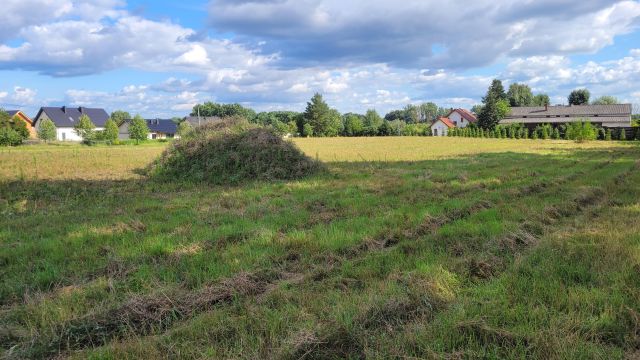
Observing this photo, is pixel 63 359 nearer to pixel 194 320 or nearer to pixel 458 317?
pixel 194 320

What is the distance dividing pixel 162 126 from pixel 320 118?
46.2 metres

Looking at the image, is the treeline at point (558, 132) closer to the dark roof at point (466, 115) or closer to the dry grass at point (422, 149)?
the dry grass at point (422, 149)

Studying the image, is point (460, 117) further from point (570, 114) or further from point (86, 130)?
point (86, 130)

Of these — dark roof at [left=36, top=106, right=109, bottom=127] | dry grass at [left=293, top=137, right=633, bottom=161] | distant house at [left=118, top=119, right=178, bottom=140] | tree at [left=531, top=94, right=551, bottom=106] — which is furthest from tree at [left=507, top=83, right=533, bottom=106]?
dark roof at [left=36, top=106, right=109, bottom=127]

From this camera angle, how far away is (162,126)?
119562 millimetres

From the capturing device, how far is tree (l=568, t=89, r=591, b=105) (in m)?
114

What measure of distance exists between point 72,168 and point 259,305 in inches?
729

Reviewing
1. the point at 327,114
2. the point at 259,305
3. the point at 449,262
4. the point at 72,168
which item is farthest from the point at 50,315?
the point at 327,114

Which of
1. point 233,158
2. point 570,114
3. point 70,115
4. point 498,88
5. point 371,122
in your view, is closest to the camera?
point 233,158

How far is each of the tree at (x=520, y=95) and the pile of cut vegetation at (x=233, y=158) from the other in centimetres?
11228

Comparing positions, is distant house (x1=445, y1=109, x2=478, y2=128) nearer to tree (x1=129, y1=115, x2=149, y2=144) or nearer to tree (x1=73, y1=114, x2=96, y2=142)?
tree (x1=129, y1=115, x2=149, y2=144)

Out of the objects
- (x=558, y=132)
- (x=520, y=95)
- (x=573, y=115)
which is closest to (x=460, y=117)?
(x=520, y=95)

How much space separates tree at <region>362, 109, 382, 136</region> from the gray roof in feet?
91.9

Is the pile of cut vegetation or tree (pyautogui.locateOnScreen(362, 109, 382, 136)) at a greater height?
A: tree (pyautogui.locateOnScreen(362, 109, 382, 136))
